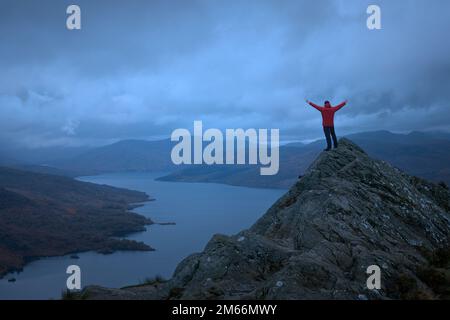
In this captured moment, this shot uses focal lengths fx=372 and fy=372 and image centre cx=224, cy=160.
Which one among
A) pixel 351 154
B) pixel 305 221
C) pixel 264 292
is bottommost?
pixel 264 292

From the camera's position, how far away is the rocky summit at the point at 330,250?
1225 centimetres

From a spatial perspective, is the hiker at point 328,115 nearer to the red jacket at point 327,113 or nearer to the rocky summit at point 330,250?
the red jacket at point 327,113

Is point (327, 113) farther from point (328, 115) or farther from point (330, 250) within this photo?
point (330, 250)

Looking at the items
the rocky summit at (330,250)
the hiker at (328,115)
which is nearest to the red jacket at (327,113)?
the hiker at (328,115)

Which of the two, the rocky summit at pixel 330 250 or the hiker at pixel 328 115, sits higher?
the hiker at pixel 328 115

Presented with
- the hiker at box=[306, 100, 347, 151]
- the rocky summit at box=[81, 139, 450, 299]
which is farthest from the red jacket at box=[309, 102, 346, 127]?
the rocky summit at box=[81, 139, 450, 299]

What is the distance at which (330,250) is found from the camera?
14336 millimetres
